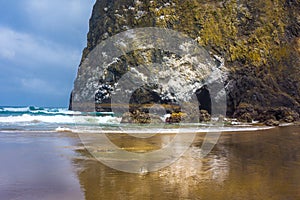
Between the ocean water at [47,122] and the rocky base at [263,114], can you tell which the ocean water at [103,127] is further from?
the rocky base at [263,114]

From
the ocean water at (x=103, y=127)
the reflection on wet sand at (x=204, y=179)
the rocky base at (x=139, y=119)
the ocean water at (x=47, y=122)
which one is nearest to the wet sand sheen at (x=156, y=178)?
the reflection on wet sand at (x=204, y=179)

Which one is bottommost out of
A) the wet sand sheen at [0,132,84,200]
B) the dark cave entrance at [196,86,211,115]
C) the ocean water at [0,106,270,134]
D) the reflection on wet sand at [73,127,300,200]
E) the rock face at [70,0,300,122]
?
the reflection on wet sand at [73,127,300,200]

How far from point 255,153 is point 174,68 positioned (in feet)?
83.3

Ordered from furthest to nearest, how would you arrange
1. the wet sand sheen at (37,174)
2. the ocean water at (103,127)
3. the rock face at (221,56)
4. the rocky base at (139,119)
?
the rock face at (221,56) → the rocky base at (139,119) → the ocean water at (103,127) → the wet sand sheen at (37,174)

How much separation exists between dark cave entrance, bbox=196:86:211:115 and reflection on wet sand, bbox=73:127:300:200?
2524 cm

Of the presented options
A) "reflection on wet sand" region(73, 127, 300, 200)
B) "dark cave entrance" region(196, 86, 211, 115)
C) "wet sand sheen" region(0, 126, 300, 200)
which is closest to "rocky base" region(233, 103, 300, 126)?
"dark cave entrance" region(196, 86, 211, 115)

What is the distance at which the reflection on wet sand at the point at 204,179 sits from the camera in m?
5.18

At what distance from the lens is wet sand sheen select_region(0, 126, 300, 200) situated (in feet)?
17.0

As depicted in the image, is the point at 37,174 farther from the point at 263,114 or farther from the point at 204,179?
the point at 263,114

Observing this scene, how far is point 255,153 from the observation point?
32.6 ft

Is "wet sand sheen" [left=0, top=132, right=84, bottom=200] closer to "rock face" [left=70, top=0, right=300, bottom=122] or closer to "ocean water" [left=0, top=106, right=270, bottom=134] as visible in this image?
"ocean water" [left=0, top=106, right=270, bottom=134]

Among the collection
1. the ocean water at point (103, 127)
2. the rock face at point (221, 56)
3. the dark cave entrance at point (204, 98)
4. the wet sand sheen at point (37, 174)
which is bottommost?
the wet sand sheen at point (37, 174)

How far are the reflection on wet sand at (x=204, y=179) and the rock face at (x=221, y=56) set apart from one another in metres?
23.4

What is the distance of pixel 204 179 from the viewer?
6289 millimetres
